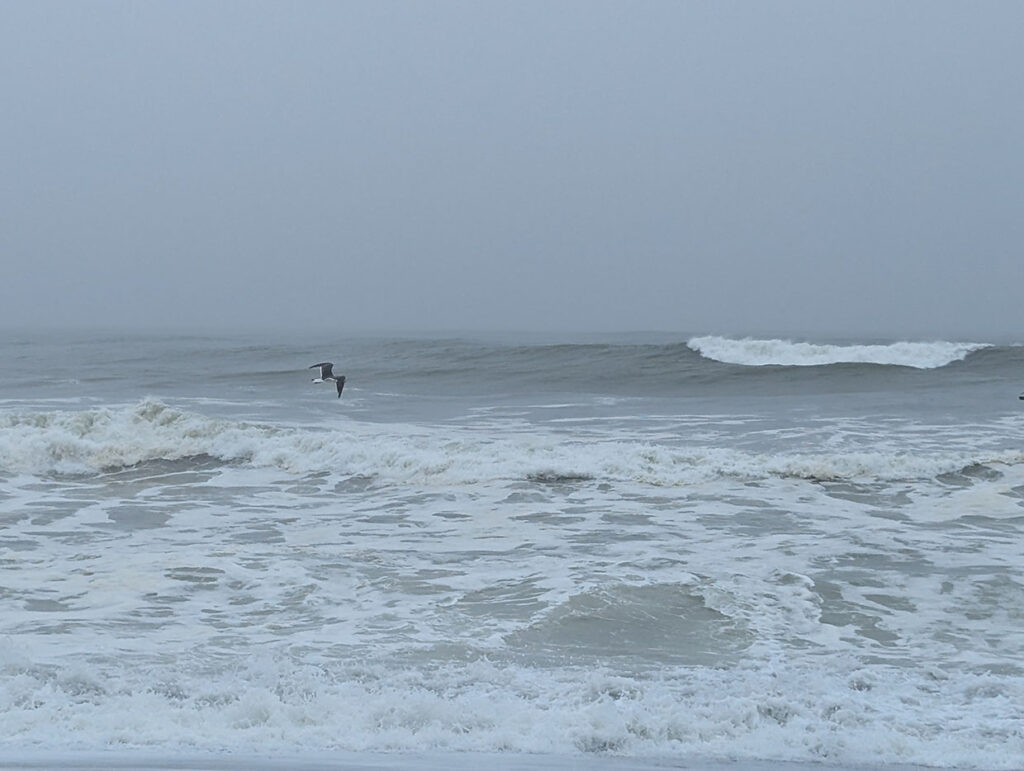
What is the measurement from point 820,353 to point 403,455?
21356 mm

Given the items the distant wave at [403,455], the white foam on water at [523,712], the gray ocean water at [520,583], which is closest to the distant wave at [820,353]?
the gray ocean water at [520,583]

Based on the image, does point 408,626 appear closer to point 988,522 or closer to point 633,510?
point 633,510

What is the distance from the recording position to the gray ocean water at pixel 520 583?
224 inches

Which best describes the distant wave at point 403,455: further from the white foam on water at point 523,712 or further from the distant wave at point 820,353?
the distant wave at point 820,353

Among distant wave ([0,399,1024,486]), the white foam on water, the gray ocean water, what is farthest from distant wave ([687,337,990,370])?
the white foam on water

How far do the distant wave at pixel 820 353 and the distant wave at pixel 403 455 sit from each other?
16422 millimetres

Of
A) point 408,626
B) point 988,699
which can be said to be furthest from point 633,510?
point 988,699

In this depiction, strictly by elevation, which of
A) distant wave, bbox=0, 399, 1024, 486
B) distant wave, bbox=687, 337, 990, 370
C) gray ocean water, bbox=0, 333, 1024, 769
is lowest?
gray ocean water, bbox=0, 333, 1024, 769

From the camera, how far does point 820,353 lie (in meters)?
32.9

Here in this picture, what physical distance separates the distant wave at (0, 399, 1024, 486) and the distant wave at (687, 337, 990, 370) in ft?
53.9

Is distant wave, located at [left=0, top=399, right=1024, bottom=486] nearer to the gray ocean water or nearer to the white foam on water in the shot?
the gray ocean water

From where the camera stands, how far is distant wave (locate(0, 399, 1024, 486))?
14.1 m

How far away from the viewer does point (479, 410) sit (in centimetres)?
2222

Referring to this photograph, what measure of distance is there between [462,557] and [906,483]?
21.8 ft
